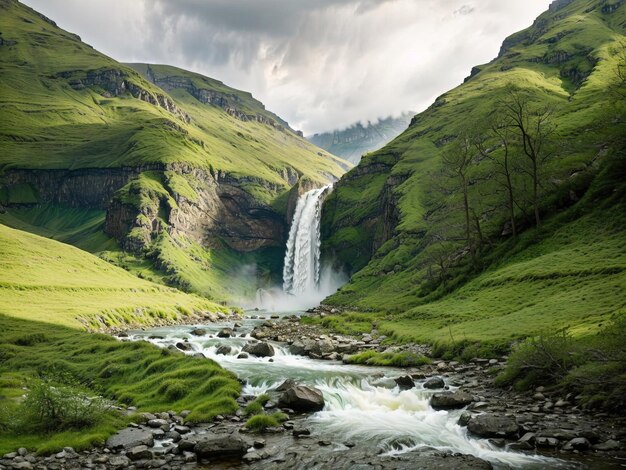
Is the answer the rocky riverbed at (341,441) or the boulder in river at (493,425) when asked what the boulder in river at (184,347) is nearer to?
the rocky riverbed at (341,441)

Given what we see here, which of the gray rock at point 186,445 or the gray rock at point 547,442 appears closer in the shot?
the gray rock at point 547,442

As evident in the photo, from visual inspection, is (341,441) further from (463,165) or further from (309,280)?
(309,280)

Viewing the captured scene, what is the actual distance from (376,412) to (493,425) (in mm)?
7735

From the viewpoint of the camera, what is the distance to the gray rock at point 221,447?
1981 centimetres

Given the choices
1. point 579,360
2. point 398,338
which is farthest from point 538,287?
point 579,360

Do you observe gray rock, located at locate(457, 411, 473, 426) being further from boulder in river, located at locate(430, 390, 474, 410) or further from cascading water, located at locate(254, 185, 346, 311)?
cascading water, located at locate(254, 185, 346, 311)

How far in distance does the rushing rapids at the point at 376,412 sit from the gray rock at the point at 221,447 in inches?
177

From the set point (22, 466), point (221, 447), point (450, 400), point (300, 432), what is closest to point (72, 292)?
point (22, 466)

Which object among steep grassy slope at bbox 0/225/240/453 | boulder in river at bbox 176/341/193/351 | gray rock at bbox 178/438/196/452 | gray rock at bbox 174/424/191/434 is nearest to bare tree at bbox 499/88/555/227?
steep grassy slope at bbox 0/225/240/453

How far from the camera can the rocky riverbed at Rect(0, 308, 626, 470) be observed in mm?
17656

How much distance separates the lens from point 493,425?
20203 mm

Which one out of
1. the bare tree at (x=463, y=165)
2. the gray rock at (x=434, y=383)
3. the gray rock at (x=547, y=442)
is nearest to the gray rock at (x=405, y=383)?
the gray rock at (x=434, y=383)

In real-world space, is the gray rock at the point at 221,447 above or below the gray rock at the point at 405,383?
below

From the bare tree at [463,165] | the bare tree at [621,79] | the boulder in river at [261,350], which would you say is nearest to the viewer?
the bare tree at [621,79]
